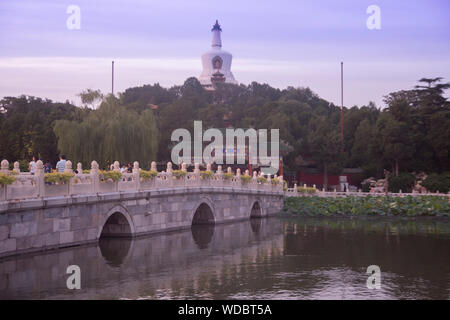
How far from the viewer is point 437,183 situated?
3891 cm

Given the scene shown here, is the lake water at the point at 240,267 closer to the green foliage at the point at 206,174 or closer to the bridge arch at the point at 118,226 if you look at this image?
the bridge arch at the point at 118,226

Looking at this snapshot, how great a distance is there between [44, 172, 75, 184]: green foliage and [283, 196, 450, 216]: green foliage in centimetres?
1791

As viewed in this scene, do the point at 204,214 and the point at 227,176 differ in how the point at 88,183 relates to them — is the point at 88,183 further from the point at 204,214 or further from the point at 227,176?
the point at 227,176

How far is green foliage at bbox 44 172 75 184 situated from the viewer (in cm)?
1634

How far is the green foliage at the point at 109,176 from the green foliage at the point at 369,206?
50.8ft

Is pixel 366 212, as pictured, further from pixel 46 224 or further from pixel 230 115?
pixel 230 115

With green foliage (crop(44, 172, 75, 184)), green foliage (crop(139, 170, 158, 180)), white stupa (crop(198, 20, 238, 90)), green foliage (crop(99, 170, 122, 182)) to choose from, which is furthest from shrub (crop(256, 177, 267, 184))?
white stupa (crop(198, 20, 238, 90))

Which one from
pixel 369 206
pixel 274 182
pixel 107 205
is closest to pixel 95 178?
pixel 107 205

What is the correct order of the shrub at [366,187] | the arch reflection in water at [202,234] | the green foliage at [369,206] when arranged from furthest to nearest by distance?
the shrub at [366,187]
the green foliage at [369,206]
the arch reflection in water at [202,234]

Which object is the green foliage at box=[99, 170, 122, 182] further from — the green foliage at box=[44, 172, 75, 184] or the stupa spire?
the stupa spire

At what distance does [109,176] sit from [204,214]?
842 centimetres

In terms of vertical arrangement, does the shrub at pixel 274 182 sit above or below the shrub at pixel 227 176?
below

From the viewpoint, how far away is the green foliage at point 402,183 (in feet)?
134

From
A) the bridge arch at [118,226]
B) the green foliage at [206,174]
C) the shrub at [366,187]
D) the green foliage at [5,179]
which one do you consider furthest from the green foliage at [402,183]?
the green foliage at [5,179]
